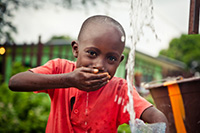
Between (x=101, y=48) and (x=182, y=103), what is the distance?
1.07m

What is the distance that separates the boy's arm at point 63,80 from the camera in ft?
4.71

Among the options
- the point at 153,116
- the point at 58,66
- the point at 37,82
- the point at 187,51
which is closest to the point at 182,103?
the point at 153,116

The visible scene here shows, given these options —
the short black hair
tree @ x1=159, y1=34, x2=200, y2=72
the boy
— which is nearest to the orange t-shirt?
the boy

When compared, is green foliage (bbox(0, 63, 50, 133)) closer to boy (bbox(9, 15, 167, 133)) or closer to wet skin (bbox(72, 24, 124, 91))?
boy (bbox(9, 15, 167, 133))

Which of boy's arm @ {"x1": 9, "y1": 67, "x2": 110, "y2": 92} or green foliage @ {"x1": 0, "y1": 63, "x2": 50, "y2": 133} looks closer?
boy's arm @ {"x1": 9, "y1": 67, "x2": 110, "y2": 92}

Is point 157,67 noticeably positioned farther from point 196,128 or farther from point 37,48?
point 196,128

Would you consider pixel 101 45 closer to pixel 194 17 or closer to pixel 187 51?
pixel 194 17

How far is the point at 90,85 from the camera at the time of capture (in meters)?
1.45

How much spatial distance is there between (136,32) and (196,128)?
1015 millimetres

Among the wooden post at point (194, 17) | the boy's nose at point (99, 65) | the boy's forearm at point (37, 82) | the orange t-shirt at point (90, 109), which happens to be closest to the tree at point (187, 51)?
the wooden post at point (194, 17)

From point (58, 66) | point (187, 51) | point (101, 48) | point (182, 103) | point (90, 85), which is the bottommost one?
point (182, 103)

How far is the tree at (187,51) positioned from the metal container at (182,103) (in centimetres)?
2879

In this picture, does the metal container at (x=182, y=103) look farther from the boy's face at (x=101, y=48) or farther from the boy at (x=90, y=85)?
the boy's face at (x=101, y=48)

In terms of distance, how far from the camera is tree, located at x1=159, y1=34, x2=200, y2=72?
30344 mm
